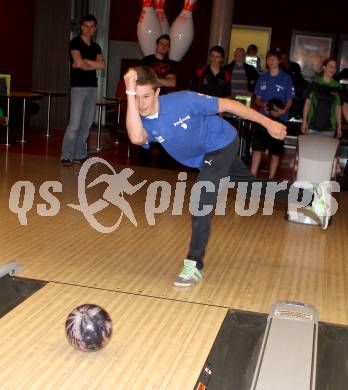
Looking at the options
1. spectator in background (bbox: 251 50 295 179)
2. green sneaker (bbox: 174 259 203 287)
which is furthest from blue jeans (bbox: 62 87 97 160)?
green sneaker (bbox: 174 259 203 287)

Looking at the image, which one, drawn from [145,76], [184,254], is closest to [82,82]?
[184,254]

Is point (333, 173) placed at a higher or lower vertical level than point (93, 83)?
lower

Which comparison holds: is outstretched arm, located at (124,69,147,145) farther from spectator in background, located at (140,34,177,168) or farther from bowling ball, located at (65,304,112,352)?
spectator in background, located at (140,34,177,168)

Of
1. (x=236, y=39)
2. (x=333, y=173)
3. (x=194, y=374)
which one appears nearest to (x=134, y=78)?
(x=194, y=374)

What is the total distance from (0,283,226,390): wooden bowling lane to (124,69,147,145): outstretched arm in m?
0.67

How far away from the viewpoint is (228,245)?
361 centimetres

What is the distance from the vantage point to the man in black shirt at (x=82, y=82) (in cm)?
537

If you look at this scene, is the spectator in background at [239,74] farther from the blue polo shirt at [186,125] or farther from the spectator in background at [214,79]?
the blue polo shirt at [186,125]

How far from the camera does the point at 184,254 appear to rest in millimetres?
3375

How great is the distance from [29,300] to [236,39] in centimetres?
834

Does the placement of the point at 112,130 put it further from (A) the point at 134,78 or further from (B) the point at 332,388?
(B) the point at 332,388

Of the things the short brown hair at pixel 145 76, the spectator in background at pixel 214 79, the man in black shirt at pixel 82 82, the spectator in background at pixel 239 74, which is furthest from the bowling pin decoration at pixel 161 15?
the short brown hair at pixel 145 76

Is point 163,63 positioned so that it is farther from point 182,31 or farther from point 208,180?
point 208,180

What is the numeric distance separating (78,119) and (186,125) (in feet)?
9.87
